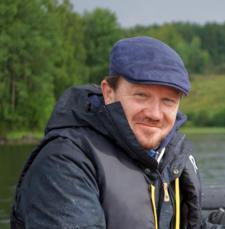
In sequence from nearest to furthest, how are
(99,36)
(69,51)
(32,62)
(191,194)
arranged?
1. (191,194)
2. (32,62)
3. (69,51)
4. (99,36)

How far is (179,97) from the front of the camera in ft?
6.13

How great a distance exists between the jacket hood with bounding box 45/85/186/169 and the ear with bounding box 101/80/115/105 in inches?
0.9

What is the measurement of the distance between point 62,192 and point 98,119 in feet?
0.89

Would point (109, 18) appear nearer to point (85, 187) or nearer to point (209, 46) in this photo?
point (85, 187)

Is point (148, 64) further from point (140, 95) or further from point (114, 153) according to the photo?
point (114, 153)

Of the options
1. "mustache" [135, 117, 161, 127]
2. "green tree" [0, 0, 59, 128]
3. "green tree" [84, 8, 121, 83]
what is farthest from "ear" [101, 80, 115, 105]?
"green tree" [84, 8, 121, 83]

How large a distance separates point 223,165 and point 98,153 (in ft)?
47.4

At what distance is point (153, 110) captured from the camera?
6.00 feet

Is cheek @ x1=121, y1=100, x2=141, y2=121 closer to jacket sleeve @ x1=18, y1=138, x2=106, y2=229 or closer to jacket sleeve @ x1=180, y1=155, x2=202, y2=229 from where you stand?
jacket sleeve @ x1=18, y1=138, x2=106, y2=229

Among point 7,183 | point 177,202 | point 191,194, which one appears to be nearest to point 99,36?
point 7,183

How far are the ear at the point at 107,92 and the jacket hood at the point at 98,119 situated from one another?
0.08 feet

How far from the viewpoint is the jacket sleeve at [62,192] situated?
1669 mm

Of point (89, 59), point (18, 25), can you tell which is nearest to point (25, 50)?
point (18, 25)

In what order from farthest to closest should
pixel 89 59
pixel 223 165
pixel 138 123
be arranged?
pixel 89 59
pixel 223 165
pixel 138 123
